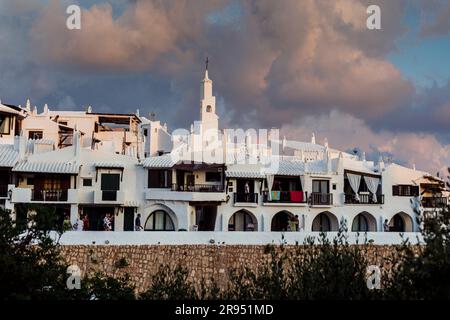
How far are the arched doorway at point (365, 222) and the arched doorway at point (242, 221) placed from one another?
28.8ft

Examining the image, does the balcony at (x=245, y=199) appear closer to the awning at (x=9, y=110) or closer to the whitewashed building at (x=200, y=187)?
the whitewashed building at (x=200, y=187)

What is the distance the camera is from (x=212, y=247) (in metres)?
32.6

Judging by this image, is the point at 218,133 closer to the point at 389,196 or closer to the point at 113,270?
the point at 389,196

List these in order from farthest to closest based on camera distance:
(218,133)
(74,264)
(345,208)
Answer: (218,133) < (345,208) < (74,264)

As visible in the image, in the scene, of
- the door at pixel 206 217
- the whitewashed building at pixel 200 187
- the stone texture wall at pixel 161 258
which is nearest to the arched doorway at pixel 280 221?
the whitewashed building at pixel 200 187

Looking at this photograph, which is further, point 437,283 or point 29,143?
point 29,143

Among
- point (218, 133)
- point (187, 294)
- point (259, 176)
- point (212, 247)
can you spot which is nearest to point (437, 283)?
point (187, 294)

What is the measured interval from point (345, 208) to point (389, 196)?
4.40 m

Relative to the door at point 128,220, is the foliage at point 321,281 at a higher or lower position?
lower

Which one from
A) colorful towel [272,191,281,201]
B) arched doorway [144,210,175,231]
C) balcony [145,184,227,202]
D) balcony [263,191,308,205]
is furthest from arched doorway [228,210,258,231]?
arched doorway [144,210,175,231]

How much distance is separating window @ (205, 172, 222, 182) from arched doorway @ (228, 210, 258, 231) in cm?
298

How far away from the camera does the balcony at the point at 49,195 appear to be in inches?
1580

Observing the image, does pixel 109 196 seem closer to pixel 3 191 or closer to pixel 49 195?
pixel 49 195
